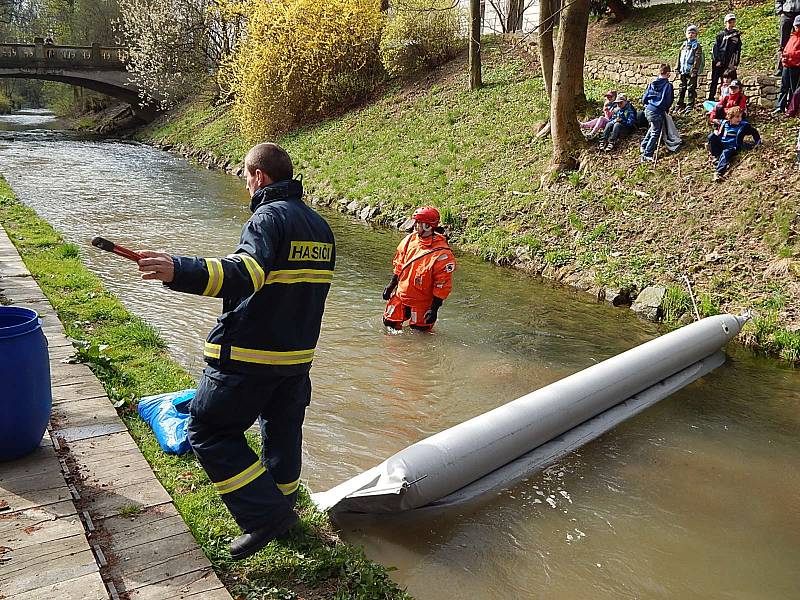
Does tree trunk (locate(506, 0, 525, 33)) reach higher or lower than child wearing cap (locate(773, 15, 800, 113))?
higher

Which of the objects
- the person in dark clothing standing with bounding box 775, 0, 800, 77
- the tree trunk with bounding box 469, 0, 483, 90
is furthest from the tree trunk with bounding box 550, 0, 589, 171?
the tree trunk with bounding box 469, 0, 483, 90

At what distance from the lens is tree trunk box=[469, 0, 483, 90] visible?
20922mm

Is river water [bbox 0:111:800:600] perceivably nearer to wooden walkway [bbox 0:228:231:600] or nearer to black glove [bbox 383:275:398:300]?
black glove [bbox 383:275:398:300]

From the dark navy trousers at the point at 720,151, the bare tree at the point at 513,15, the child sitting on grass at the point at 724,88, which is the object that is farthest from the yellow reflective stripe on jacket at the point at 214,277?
the bare tree at the point at 513,15

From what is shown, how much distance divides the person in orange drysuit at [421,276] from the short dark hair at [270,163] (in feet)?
14.1

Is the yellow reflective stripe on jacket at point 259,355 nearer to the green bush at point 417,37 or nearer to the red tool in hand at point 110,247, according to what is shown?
the red tool in hand at point 110,247

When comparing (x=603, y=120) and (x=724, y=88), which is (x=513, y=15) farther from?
(x=724, y=88)

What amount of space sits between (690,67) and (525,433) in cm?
1147

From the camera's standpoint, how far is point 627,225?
1212cm

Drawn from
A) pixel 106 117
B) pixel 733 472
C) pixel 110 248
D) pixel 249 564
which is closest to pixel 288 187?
pixel 110 248

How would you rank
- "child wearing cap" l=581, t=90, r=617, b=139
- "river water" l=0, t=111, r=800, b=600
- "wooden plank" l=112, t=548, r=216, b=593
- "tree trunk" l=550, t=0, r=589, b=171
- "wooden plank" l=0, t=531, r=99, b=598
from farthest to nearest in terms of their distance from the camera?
"child wearing cap" l=581, t=90, r=617, b=139 < "tree trunk" l=550, t=0, r=589, b=171 < "river water" l=0, t=111, r=800, b=600 < "wooden plank" l=112, t=548, r=216, b=593 < "wooden plank" l=0, t=531, r=99, b=598

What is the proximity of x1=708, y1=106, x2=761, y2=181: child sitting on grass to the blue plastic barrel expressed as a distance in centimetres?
1080

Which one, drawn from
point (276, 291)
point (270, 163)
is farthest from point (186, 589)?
point (270, 163)

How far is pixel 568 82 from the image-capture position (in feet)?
45.4
